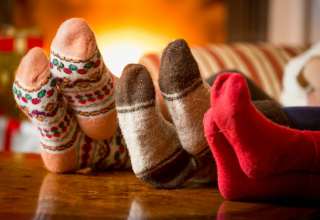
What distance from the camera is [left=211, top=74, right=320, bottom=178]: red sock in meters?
0.62

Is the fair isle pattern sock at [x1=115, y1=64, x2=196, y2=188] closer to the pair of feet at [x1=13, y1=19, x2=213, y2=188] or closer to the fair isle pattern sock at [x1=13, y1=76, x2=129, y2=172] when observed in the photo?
the pair of feet at [x1=13, y1=19, x2=213, y2=188]

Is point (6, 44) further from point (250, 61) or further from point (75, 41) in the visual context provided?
point (75, 41)

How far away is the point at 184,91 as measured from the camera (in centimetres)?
73

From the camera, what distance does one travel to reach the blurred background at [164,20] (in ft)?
8.69

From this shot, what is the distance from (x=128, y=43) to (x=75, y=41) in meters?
1.89

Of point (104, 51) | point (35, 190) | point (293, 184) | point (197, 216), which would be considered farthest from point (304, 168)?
point (104, 51)

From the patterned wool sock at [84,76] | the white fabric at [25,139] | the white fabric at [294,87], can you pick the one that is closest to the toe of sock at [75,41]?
the patterned wool sock at [84,76]

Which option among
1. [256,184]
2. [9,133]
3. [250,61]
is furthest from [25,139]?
[256,184]

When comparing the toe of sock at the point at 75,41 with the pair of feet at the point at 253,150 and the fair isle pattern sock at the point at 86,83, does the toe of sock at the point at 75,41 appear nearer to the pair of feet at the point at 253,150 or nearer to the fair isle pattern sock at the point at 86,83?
the fair isle pattern sock at the point at 86,83

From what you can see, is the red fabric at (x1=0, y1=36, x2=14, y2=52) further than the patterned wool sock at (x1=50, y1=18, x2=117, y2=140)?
Yes

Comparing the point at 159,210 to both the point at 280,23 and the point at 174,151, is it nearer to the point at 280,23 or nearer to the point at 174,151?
the point at 174,151

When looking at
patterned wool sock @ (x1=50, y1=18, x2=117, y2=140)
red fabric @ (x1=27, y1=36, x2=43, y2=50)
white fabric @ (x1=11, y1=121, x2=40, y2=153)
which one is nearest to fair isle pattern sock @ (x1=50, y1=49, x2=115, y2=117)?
patterned wool sock @ (x1=50, y1=18, x2=117, y2=140)

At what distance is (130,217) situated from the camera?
64cm

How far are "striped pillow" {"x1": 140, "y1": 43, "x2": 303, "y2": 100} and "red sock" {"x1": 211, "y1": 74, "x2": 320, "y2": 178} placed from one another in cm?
93
